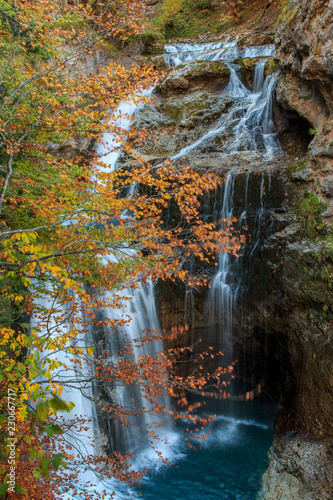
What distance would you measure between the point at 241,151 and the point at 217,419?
8504mm

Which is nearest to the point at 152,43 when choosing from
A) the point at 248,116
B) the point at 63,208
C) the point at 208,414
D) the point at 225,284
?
the point at 248,116

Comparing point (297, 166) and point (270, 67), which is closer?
point (297, 166)

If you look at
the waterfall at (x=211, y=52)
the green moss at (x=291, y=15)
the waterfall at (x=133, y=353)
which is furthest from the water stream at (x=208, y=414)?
the waterfall at (x=211, y=52)

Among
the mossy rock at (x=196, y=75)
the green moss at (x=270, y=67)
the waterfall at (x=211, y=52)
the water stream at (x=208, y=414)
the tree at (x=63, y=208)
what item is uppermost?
the waterfall at (x=211, y=52)

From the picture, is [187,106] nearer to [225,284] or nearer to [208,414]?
[225,284]

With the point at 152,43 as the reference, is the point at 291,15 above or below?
below

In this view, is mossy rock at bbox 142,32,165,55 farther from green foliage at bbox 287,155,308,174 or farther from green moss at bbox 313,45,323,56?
green foliage at bbox 287,155,308,174

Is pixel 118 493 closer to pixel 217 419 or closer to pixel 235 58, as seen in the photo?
pixel 217 419

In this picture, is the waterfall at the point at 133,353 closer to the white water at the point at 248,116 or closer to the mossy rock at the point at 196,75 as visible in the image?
the white water at the point at 248,116

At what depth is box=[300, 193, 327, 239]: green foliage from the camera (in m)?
7.10

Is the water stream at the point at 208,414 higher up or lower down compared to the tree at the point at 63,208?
lower down

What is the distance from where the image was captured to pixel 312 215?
730 cm

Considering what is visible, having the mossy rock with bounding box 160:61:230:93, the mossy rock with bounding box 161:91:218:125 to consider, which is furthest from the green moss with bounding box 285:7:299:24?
the mossy rock with bounding box 160:61:230:93

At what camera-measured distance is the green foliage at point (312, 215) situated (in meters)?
7.10
